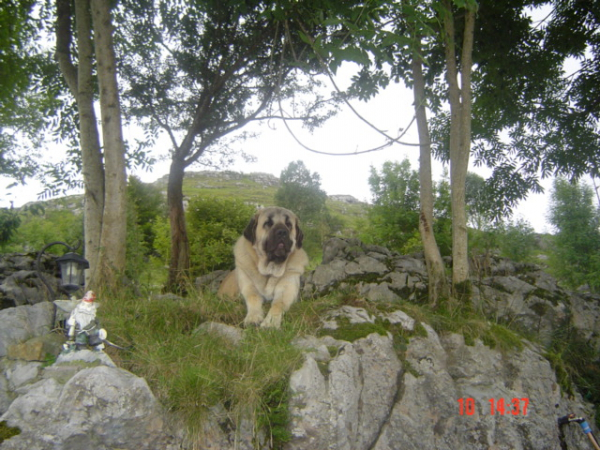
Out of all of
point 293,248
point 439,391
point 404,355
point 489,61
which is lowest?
point 439,391

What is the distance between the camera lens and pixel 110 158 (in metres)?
6.22

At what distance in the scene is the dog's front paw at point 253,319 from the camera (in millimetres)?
4570

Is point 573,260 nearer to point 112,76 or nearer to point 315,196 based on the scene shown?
point 315,196

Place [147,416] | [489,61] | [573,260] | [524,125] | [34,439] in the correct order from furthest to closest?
[573,260] → [524,125] → [489,61] → [147,416] → [34,439]

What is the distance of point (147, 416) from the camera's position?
3234mm

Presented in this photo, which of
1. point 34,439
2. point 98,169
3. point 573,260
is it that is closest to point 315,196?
point 573,260

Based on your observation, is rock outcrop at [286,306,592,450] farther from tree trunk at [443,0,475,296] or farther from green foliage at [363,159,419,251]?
green foliage at [363,159,419,251]

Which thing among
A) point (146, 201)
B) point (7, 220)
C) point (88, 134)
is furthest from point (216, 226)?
point (146, 201)

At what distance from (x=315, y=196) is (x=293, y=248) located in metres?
28.0

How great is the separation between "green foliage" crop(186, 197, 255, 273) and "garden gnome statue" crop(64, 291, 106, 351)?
8074mm

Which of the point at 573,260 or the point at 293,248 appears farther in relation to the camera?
the point at 573,260

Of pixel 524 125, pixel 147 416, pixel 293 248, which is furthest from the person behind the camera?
pixel 524 125

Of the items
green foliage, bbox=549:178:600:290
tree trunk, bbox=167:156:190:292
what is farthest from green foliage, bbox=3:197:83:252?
green foliage, bbox=549:178:600:290

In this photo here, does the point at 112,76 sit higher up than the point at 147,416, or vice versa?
the point at 112,76
